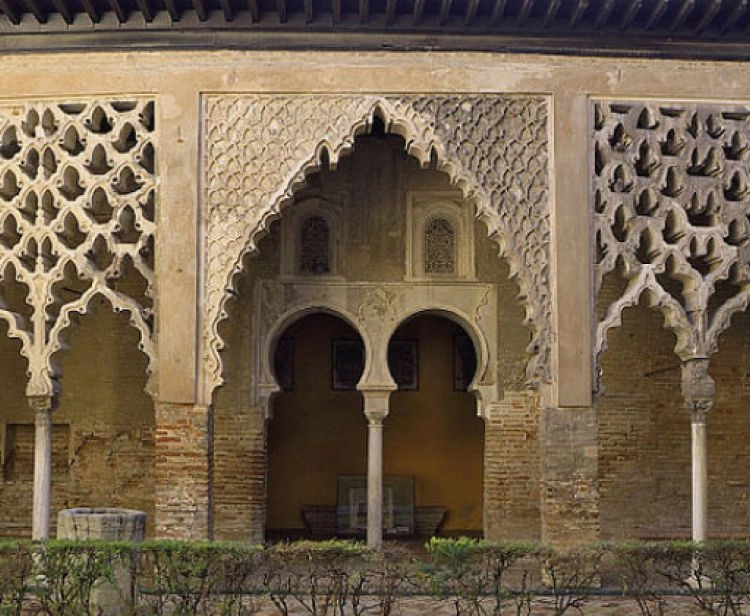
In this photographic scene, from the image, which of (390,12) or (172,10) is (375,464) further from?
(172,10)

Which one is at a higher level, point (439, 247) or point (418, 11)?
point (418, 11)

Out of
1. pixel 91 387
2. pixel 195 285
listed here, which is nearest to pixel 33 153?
pixel 195 285

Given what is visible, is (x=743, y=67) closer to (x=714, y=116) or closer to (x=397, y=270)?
(x=714, y=116)

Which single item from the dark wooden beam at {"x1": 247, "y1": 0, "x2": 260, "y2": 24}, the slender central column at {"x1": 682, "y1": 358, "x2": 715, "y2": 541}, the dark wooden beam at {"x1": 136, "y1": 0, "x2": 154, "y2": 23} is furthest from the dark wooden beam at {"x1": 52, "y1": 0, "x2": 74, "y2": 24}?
the slender central column at {"x1": 682, "y1": 358, "x2": 715, "y2": 541}

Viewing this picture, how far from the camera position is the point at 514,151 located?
10305 millimetres

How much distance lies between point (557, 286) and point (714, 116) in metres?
2.19

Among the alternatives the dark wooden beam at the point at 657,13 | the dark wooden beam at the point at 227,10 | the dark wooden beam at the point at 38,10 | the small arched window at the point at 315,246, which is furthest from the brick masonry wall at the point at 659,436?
the dark wooden beam at the point at 38,10

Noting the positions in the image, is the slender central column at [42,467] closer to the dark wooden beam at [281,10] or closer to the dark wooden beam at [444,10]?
the dark wooden beam at [281,10]

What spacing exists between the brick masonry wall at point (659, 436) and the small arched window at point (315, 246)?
3646 mm

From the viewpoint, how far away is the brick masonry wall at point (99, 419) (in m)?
13.5

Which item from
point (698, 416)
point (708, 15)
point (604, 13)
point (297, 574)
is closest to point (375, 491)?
point (698, 416)

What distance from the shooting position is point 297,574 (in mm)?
7645

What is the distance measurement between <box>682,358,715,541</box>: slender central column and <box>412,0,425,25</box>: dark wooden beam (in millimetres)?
4030

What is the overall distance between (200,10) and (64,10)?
4.03 ft
